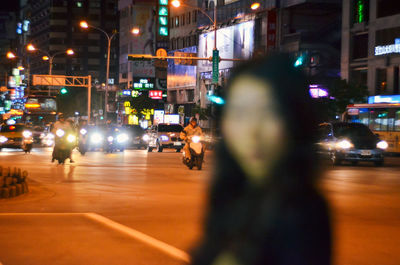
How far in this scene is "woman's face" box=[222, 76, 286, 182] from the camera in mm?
3881

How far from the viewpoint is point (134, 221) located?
33.9 ft

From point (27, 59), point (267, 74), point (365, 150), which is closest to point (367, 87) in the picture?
Answer: point (365, 150)

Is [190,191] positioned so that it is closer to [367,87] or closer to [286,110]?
[286,110]

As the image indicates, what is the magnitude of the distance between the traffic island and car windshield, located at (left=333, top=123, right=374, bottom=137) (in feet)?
52.2

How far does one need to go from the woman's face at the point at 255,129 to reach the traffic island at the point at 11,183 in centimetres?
981

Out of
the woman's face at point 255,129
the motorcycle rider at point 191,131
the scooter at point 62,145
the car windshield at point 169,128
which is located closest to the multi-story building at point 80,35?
the car windshield at point 169,128

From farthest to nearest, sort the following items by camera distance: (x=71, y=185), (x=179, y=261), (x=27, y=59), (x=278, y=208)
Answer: (x=27, y=59), (x=71, y=185), (x=179, y=261), (x=278, y=208)

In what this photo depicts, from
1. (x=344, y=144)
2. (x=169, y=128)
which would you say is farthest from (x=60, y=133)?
(x=169, y=128)

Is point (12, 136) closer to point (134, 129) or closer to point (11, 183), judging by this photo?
point (134, 129)

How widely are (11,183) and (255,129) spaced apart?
10.4 m

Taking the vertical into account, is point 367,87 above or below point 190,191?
above

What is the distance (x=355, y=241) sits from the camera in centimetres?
881

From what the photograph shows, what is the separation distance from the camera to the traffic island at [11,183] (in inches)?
515

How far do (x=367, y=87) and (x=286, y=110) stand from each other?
154 feet
